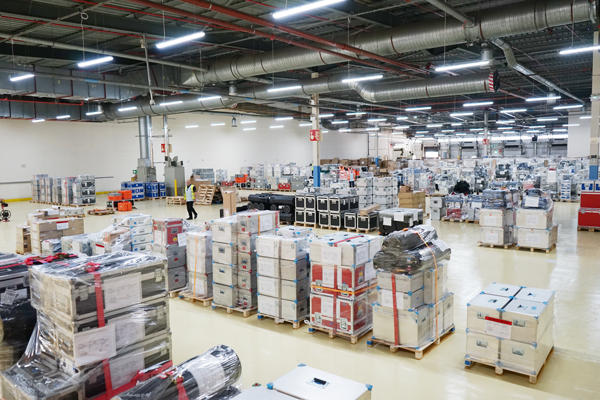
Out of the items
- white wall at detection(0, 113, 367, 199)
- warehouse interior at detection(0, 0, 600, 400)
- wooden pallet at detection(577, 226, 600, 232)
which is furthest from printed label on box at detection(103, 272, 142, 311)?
white wall at detection(0, 113, 367, 199)

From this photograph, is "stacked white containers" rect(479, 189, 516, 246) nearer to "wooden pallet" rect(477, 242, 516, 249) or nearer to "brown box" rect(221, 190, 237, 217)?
"wooden pallet" rect(477, 242, 516, 249)

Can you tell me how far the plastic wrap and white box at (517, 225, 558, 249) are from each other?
388 inches

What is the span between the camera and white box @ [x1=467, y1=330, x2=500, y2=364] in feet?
16.6

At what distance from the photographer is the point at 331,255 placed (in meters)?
6.09

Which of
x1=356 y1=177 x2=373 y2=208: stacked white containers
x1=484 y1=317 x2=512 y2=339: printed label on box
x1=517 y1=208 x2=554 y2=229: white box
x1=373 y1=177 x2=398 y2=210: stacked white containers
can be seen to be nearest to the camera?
x1=484 y1=317 x2=512 y2=339: printed label on box

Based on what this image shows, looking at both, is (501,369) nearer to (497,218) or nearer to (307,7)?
(307,7)

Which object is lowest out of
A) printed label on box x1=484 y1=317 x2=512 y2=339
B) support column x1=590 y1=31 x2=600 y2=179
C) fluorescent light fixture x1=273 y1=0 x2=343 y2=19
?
printed label on box x1=484 y1=317 x2=512 y2=339

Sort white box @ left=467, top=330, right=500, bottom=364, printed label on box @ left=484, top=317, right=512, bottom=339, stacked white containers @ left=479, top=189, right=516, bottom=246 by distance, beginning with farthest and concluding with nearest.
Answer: stacked white containers @ left=479, top=189, right=516, bottom=246 < white box @ left=467, top=330, right=500, bottom=364 < printed label on box @ left=484, top=317, right=512, bottom=339

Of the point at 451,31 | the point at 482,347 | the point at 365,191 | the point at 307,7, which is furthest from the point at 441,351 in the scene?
the point at 365,191

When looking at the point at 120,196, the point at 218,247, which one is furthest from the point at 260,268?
the point at 120,196

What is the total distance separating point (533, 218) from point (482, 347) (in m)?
7.26

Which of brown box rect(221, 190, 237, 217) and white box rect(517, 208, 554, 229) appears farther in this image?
brown box rect(221, 190, 237, 217)

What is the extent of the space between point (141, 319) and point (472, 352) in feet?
12.4

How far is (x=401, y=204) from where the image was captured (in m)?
17.0
